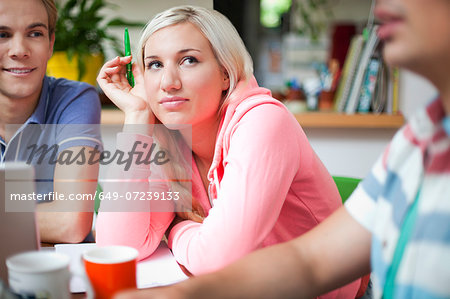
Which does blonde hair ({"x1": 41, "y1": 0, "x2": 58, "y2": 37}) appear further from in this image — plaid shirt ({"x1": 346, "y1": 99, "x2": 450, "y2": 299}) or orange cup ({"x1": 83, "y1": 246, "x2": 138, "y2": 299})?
plaid shirt ({"x1": 346, "y1": 99, "x2": 450, "y2": 299})

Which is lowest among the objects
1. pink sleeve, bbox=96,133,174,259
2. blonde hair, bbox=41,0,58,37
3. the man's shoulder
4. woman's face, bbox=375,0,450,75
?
Answer: pink sleeve, bbox=96,133,174,259

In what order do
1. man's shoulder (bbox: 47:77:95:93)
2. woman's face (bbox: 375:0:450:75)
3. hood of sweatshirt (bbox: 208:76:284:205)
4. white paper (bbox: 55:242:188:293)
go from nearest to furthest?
woman's face (bbox: 375:0:450:75), white paper (bbox: 55:242:188:293), hood of sweatshirt (bbox: 208:76:284:205), man's shoulder (bbox: 47:77:95:93)

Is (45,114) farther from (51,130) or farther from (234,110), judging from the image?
(234,110)

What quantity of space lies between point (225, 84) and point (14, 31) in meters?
0.62

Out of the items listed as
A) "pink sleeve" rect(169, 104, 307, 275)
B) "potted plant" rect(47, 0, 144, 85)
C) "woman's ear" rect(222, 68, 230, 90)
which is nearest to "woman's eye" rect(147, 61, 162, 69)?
"woman's ear" rect(222, 68, 230, 90)

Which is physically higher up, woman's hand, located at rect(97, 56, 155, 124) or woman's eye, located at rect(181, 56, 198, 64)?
woman's eye, located at rect(181, 56, 198, 64)

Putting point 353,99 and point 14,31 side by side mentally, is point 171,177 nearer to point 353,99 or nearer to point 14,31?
point 14,31

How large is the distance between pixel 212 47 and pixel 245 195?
394 mm

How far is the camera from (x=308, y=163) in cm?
104

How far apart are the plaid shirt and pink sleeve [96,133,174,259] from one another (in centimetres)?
53

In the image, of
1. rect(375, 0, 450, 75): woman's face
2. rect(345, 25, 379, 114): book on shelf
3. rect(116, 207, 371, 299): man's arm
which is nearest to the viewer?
rect(375, 0, 450, 75): woman's face

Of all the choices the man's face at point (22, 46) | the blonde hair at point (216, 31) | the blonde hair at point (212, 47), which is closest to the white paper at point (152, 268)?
the blonde hair at point (212, 47)

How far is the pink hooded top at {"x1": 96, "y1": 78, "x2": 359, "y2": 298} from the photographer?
90 centimetres

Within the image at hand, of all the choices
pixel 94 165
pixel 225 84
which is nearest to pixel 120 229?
pixel 94 165
